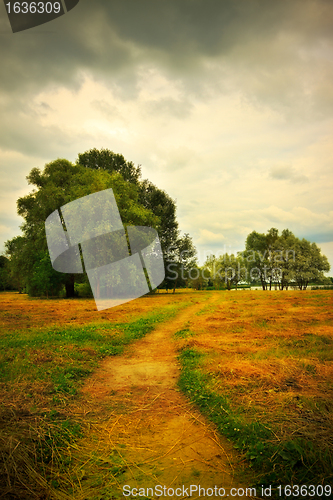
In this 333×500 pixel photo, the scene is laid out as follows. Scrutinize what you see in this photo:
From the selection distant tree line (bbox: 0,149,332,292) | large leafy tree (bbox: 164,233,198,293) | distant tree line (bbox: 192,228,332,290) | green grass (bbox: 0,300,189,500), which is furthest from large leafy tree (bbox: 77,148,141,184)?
green grass (bbox: 0,300,189,500)

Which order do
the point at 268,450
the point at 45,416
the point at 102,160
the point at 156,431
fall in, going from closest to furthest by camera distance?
the point at 268,450 → the point at 156,431 → the point at 45,416 → the point at 102,160

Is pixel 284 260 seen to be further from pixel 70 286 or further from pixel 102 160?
pixel 70 286

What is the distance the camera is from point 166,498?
9.69 ft

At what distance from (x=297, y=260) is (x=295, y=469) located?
67067 millimetres

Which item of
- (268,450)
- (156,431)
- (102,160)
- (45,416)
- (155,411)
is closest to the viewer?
(268,450)

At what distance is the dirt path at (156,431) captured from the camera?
3.27m

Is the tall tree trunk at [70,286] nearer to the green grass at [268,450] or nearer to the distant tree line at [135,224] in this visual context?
the distant tree line at [135,224]

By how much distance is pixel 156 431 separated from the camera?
430 cm

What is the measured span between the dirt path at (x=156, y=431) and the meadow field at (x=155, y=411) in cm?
2

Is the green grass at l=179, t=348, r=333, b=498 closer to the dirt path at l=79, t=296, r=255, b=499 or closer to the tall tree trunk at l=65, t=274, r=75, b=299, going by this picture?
the dirt path at l=79, t=296, r=255, b=499

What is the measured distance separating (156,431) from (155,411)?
670 millimetres

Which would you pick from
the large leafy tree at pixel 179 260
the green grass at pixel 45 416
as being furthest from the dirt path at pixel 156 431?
the large leafy tree at pixel 179 260

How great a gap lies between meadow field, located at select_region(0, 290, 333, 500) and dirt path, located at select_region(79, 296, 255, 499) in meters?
0.02

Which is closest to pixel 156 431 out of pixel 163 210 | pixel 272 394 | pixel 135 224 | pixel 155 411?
pixel 155 411
